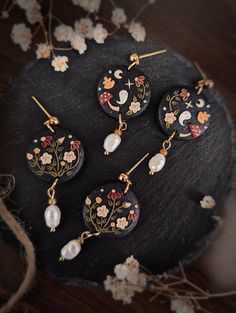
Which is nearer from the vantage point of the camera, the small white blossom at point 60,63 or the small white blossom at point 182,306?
the small white blossom at point 182,306

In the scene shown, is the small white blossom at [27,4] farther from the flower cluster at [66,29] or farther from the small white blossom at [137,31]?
the small white blossom at [137,31]

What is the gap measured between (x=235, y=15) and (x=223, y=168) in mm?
354

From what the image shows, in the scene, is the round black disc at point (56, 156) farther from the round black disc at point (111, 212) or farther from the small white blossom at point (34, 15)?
the small white blossom at point (34, 15)

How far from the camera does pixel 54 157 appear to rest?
3.62 ft

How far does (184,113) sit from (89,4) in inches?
13.3

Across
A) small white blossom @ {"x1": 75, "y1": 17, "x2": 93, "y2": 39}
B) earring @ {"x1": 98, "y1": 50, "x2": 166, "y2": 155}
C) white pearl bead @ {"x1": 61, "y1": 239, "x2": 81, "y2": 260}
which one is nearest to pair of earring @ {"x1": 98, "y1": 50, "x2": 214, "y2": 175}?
earring @ {"x1": 98, "y1": 50, "x2": 166, "y2": 155}

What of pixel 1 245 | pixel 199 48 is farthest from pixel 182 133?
A: pixel 1 245

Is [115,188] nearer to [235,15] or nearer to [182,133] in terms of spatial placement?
[182,133]

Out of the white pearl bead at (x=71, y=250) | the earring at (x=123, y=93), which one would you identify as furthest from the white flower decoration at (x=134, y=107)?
the white pearl bead at (x=71, y=250)

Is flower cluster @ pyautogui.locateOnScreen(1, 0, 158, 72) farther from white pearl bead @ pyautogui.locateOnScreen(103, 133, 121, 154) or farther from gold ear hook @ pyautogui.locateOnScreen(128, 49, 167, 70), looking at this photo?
white pearl bead @ pyautogui.locateOnScreen(103, 133, 121, 154)

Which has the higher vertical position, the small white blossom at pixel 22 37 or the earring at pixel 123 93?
the small white blossom at pixel 22 37

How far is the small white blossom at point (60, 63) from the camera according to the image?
1.14 m

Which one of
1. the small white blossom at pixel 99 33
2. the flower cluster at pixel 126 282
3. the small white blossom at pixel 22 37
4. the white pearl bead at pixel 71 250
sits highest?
the small white blossom at pixel 22 37

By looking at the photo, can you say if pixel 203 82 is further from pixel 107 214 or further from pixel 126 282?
pixel 126 282
